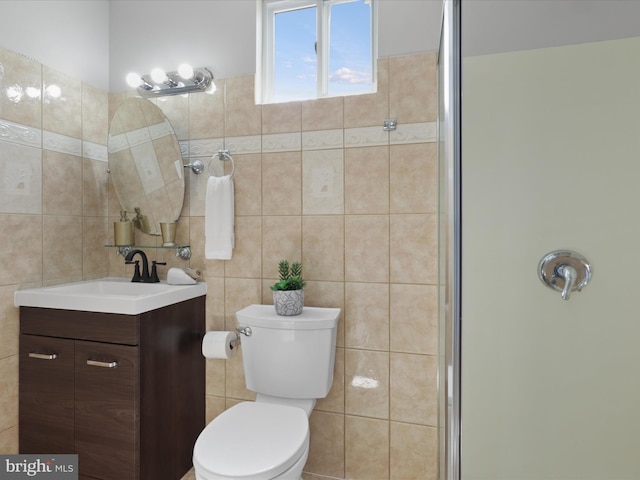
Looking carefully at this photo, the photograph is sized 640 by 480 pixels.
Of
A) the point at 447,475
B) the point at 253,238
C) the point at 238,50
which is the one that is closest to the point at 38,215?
the point at 253,238

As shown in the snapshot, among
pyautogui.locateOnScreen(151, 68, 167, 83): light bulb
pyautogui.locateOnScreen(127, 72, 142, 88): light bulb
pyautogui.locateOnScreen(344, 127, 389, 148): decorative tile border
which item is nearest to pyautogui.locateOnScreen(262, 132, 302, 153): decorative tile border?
pyautogui.locateOnScreen(344, 127, 389, 148): decorative tile border

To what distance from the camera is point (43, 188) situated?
6.08ft

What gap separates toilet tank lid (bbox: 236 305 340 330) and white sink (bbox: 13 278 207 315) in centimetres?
32

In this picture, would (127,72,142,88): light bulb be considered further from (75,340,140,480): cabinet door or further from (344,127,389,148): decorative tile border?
(75,340,140,480): cabinet door

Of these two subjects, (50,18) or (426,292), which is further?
(50,18)

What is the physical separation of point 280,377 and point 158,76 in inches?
59.8

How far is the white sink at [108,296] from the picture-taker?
5.11 feet

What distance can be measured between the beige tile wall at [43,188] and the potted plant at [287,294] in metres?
1.07

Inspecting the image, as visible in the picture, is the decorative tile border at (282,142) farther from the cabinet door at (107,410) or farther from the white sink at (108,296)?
the cabinet door at (107,410)

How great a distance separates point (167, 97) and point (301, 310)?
128cm

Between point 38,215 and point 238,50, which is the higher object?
point 238,50

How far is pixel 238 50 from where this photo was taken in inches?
A: 76.9

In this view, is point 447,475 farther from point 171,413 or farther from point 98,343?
point 98,343

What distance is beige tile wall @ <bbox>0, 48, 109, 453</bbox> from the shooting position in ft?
5.56
